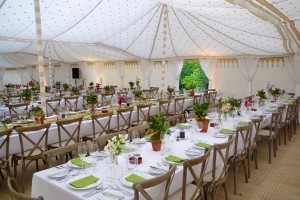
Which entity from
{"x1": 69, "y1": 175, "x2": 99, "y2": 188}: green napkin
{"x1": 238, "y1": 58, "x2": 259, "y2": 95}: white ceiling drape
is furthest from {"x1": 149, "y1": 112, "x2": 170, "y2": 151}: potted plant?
{"x1": 238, "y1": 58, "x2": 259, "y2": 95}: white ceiling drape

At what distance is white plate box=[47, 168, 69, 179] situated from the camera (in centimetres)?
240

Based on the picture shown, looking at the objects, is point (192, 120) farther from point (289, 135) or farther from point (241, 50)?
point (241, 50)

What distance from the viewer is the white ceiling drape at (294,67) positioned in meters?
9.61

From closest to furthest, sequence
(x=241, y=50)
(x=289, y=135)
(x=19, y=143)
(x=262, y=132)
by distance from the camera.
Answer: (x=19, y=143)
(x=262, y=132)
(x=289, y=135)
(x=241, y=50)

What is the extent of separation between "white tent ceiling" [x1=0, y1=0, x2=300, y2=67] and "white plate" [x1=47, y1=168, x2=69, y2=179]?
374 cm

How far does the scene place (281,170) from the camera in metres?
4.66

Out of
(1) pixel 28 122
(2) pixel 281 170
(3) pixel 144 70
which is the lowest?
(2) pixel 281 170

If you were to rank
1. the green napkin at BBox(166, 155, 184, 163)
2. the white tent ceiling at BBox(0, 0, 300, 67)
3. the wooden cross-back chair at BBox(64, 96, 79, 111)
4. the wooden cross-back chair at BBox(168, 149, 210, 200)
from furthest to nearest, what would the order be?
the wooden cross-back chair at BBox(64, 96, 79, 111), the white tent ceiling at BBox(0, 0, 300, 67), the green napkin at BBox(166, 155, 184, 163), the wooden cross-back chair at BBox(168, 149, 210, 200)

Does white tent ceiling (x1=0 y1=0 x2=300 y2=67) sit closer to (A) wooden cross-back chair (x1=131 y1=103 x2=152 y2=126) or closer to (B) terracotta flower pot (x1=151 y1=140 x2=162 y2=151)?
(A) wooden cross-back chair (x1=131 y1=103 x2=152 y2=126)

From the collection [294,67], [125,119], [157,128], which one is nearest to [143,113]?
[125,119]

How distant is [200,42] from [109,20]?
13.7ft

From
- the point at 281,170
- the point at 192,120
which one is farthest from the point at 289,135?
the point at 192,120

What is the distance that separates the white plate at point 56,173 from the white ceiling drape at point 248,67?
10432 millimetres

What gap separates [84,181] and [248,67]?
10.5 metres
